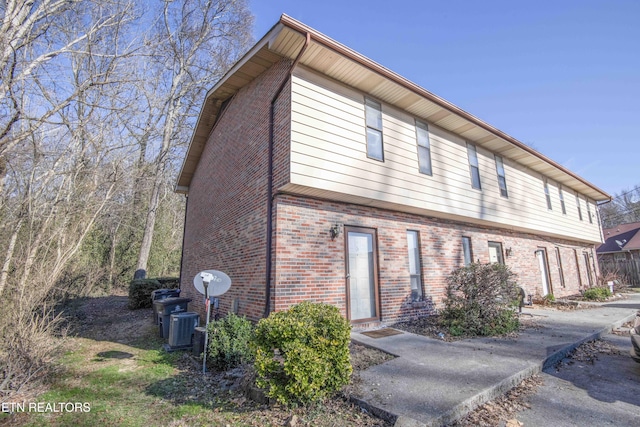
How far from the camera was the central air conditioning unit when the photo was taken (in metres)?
6.24

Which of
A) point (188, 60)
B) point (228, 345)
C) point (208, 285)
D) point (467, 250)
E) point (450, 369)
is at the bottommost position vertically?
point (450, 369)

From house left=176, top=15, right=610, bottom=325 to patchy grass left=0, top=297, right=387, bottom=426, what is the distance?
163 centimetres

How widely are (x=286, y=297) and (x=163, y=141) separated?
1486 cm

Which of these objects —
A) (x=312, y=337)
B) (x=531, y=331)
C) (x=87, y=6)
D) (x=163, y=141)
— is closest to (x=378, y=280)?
(x=531, y=331)

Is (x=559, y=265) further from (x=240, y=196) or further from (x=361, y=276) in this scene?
(x=240, y=196)

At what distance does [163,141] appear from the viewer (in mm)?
16688

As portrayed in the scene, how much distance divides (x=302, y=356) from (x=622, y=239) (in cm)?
3096

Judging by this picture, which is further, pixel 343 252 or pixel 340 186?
pixel 343 252

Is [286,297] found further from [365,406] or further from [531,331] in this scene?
[531,331]

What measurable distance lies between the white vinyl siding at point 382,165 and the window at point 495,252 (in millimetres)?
834

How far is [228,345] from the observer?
501 centimetres

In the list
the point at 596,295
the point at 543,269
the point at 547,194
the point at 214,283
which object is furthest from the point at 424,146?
the point at 596,295

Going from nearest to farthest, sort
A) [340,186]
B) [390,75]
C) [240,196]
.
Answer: [340,186] → [390,75] → [240,196]

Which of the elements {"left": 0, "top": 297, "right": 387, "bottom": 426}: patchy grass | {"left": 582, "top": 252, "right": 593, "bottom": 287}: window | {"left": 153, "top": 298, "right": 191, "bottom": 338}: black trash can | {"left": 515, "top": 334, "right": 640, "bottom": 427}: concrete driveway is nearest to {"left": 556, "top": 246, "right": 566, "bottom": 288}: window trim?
{"left": 582, "top": 252, "right": 593, "bottom": 287}: window
